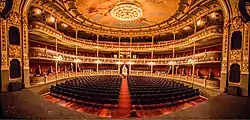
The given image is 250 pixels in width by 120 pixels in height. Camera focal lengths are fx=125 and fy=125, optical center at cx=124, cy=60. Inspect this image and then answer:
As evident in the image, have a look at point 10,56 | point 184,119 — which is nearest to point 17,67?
point 10,56

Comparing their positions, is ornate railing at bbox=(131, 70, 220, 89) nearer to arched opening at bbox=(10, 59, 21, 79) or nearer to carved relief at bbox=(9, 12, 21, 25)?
arched opening at bbox=(10, 59, 21, 79)

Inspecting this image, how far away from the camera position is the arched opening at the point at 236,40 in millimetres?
8948

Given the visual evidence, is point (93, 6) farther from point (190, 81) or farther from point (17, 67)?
point (190, 81)

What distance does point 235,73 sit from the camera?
9.12 m

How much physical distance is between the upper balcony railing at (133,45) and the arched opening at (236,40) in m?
2.51

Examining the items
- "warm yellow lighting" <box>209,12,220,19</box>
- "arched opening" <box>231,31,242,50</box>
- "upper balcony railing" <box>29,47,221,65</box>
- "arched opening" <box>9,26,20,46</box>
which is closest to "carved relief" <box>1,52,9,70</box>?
"arched opening" <box>9,26,20,46</box>

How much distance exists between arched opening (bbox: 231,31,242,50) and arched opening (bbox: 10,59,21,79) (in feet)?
54.8

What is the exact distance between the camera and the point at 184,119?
4.26 meters

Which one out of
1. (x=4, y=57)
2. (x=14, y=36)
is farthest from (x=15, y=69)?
(x=14, y=36)

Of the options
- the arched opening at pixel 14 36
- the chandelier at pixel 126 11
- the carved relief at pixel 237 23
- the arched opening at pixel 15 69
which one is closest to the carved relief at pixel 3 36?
the arched opening at pixel 14 36

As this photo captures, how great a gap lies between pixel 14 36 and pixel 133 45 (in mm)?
19900

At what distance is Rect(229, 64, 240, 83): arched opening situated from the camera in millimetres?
8955

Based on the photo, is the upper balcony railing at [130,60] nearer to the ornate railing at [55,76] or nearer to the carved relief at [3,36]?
the ornate railing at [55,76]

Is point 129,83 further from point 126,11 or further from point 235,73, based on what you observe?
point 235,73
